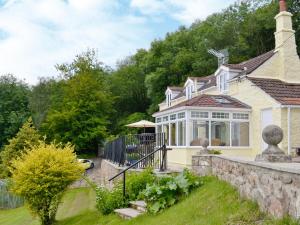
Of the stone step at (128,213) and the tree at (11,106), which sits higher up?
the tree at (11,106)

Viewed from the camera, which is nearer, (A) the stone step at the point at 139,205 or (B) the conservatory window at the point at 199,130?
(A) the stone step at the point at 139,205

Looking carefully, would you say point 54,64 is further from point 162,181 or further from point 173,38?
point 162,181

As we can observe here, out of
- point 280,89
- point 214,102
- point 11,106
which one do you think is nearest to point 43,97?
point 11,106

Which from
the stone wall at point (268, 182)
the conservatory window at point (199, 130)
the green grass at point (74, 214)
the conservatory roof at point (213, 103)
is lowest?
the green grass at point (74, 214)

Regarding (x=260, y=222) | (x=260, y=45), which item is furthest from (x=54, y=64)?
(x=260, y=222)

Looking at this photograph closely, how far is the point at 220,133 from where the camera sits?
16.7m

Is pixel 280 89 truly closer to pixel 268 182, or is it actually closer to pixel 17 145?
pixel 268 182

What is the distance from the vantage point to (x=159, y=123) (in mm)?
19453

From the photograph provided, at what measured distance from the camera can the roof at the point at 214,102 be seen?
16.2 metres

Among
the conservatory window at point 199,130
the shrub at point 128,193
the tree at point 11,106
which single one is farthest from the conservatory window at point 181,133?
the tree at point 11,106

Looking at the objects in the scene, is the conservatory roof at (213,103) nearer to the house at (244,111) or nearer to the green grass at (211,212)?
A: the house at (244,111)

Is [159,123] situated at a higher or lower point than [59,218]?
higher

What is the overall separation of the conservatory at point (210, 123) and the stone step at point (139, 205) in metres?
5.88

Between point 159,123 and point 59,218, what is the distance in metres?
7.13
